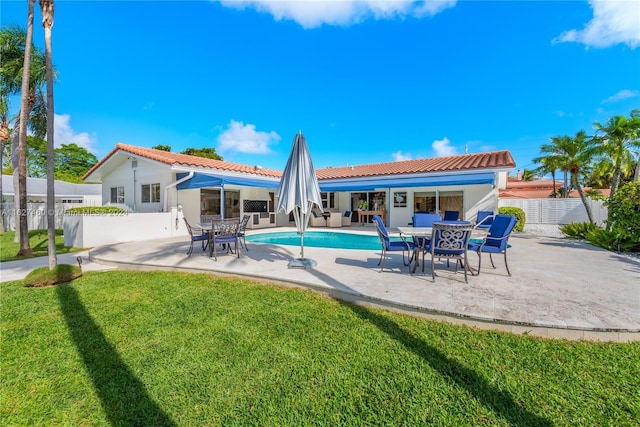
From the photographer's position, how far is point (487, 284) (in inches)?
258

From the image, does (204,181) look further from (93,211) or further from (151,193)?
(93,211)

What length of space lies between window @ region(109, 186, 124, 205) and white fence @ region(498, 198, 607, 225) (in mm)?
36428

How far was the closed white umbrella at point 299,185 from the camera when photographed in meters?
8.25

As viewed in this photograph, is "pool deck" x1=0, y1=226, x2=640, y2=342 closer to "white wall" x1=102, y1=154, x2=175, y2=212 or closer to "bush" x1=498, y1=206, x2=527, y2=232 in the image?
"bush" x1=498, y1=206, x2=527, y2=232

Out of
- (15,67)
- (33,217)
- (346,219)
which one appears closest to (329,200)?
(346,219)

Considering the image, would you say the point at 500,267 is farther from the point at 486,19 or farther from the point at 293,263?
the point at 486,19

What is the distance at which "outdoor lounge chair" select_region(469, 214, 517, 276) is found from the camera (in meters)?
7.32

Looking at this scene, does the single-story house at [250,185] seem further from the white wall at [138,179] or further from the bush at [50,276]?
the bush at [50,276]

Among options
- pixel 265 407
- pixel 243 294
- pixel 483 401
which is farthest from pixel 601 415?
pixel 243 294

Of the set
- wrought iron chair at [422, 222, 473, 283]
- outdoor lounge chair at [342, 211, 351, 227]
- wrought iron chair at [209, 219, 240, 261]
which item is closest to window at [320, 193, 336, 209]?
outdoor lounge chair at [342, 211, 351, 227]

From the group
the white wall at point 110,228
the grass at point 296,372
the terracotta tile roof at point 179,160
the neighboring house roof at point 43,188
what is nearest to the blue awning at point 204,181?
the terracotta tile roof at point 179,160

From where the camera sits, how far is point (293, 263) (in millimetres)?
8445

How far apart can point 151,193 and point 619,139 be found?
30.2m

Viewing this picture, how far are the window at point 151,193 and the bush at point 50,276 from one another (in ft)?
39.8
